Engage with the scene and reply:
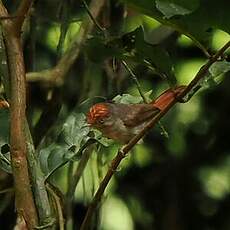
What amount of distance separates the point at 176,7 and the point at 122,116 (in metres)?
0.61

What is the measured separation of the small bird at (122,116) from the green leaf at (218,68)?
5.7 inches

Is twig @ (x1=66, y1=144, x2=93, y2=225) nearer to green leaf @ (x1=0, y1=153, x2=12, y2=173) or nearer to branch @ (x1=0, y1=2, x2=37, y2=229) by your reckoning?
green leaf @ (x1=0, y1=153, x2=12, y2=173)

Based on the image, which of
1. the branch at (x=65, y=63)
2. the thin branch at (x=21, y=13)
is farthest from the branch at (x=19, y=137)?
the branch at (x=65, y=63)

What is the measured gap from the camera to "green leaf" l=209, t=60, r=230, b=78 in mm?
1107

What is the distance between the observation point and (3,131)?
1.27 meters

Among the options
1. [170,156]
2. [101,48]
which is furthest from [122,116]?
[170,156]

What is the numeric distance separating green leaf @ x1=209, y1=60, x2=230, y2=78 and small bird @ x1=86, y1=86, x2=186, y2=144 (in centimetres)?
14

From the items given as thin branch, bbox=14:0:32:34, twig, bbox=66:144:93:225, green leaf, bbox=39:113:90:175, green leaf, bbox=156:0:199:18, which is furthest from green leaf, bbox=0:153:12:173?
twig, bbox=66:144:93:225

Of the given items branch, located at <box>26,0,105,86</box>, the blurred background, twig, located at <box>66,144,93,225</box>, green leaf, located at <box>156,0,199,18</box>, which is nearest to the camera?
green leaf, located at <box>156,0,199,18</box>

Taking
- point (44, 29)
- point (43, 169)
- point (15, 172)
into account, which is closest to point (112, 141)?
point (43, 169)

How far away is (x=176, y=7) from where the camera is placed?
3.18 ft

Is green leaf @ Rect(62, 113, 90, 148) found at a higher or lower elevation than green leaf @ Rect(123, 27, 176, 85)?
lower

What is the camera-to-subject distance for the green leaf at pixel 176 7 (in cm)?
96

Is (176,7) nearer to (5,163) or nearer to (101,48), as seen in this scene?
(101,48)
